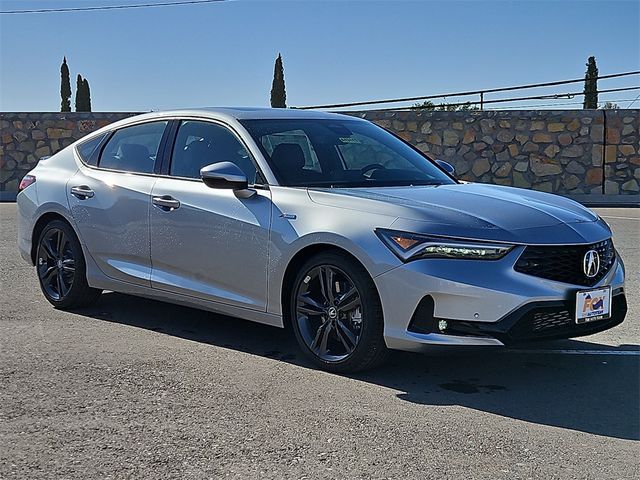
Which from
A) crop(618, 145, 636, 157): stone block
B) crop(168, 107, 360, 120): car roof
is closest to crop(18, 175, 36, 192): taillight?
crop(168, 107, 360, 120): car roof

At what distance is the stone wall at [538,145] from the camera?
59.6ft

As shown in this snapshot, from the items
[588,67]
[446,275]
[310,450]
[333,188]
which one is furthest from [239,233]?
[588,67]

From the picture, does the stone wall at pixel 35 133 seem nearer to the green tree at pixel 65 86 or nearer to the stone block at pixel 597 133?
the stone block at pixel 597 133

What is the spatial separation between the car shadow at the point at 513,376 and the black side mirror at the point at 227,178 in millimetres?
1029

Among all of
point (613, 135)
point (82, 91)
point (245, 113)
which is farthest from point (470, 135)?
point (82, 91)

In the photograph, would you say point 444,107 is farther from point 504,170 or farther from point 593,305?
point 593,305

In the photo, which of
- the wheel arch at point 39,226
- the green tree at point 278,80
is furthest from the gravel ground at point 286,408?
the green tree at point 278,80

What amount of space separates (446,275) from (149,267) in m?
2.40

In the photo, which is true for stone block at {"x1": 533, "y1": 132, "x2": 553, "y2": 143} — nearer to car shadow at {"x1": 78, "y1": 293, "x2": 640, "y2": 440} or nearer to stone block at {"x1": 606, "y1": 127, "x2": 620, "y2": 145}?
stone block at {"x1": 606, "y1": 127, "x2": 620, "y2": 145}

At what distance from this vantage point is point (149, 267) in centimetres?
626

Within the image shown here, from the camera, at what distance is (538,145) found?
18219mm

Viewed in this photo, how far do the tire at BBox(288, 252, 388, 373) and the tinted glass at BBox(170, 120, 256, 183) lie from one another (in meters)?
1.01

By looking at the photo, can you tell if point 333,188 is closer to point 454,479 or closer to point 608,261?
point 608,261

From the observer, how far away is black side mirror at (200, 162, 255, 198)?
18.3 feet
